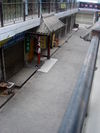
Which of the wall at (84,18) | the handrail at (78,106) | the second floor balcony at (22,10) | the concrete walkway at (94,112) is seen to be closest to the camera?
the handrail at (78,106)

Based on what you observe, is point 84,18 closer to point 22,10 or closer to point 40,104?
point 22,10

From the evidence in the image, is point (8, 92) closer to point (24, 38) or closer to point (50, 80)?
point (50, 80)

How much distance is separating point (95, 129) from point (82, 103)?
2.07 m

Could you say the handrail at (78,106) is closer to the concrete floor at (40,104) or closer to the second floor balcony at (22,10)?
the concrete floor at (40,104)

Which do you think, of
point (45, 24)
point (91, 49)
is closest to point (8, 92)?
point (45, 24)

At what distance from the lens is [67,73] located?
10875 mm

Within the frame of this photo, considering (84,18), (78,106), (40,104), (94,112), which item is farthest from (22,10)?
(84,18)

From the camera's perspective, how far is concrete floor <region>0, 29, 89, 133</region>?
621cm

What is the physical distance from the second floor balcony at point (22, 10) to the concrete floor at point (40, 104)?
3270mm

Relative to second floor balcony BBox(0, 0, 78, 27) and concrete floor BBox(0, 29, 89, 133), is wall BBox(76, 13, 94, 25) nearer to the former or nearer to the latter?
second floor balcony BBox(0, 0, 78, 27)

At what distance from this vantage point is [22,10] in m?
9.38

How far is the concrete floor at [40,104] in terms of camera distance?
6208 millimetres

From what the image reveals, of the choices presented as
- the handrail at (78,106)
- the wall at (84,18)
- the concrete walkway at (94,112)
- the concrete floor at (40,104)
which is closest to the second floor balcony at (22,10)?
the concrete floor at (40,104)

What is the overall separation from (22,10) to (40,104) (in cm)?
505
